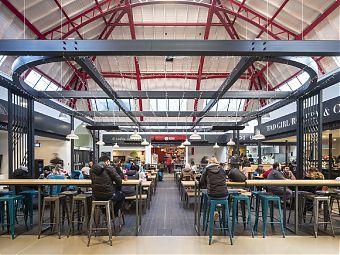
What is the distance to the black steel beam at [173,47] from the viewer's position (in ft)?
16.5

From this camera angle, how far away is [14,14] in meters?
10.4

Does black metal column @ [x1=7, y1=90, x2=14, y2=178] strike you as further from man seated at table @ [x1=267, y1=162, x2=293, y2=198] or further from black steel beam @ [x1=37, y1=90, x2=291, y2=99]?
man seated at table @ [x1=267, y1=162, x2=293, y2=198]

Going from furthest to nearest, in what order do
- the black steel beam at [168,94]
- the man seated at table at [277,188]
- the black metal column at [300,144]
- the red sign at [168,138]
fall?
the red sign at [168,138] → the black steel beam at [168,94] → the black metal column at [300,144] → the man seated at table at [277,188]

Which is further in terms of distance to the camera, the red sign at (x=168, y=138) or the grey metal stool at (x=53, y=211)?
the red sign at (x=168, y=138)

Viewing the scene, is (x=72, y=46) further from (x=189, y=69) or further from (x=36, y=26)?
(x=189, y=69)

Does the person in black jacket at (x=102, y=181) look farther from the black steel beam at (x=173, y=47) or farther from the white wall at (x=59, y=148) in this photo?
the white wall at (x=59, y=148)

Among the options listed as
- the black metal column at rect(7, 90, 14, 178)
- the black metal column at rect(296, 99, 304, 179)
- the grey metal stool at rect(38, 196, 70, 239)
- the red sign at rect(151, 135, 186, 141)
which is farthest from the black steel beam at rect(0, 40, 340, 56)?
the red sign at rect(151, 135, 186, 141)

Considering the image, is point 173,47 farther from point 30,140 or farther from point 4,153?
point 4,153

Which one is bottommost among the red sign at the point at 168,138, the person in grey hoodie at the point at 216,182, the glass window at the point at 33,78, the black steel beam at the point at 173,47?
the person in grey hoodie at the point at 216,182

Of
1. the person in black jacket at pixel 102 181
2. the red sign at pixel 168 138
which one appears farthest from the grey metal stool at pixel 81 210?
the red sign at pixel 168 138

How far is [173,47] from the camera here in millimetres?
5137

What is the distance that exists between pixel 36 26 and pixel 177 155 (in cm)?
2024

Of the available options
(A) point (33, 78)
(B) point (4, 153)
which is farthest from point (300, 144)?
(A) point (33, 78)

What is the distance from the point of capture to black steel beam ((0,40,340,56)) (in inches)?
198
